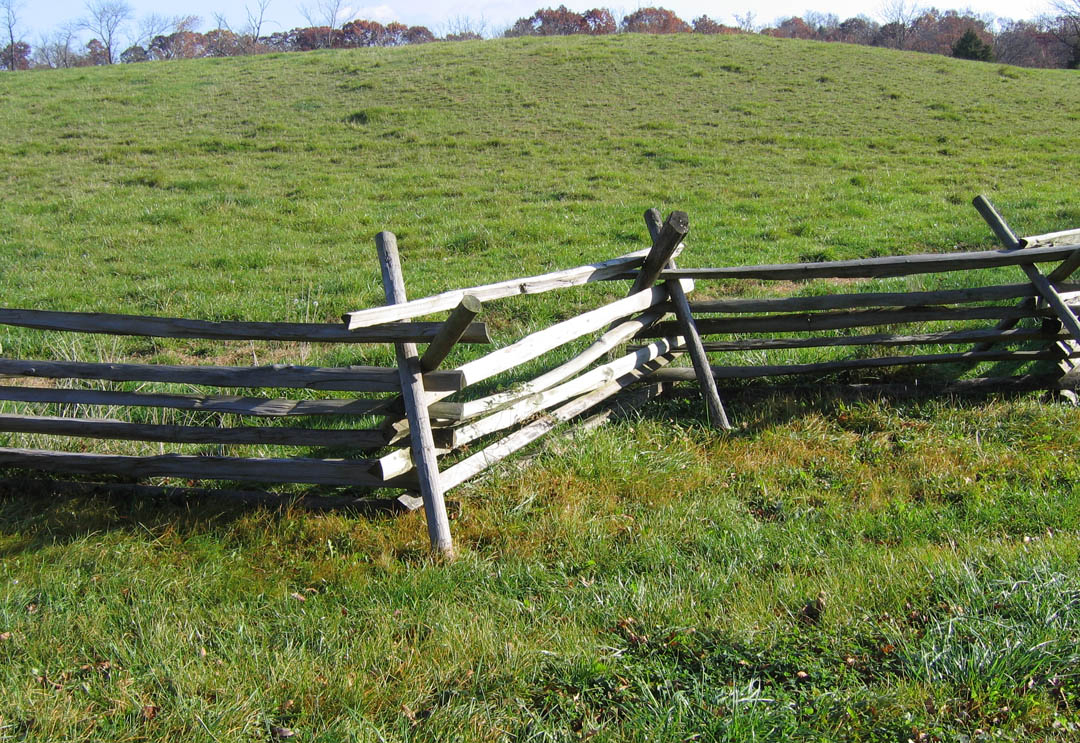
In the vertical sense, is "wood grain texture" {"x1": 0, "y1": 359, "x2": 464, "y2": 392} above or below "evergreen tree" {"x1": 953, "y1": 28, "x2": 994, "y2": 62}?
below

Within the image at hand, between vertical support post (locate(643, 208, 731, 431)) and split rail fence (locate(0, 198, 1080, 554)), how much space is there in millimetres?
13

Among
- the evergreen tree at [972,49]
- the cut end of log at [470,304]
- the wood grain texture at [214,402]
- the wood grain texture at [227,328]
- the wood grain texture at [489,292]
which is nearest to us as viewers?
the cut end of log at [470,304]

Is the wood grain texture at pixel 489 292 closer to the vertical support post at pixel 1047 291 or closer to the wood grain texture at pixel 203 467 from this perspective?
the wood grain texture at pixel 203 467

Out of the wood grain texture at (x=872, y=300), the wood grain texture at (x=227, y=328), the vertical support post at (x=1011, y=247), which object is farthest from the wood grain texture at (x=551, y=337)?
the vertical support post at (x=1011, y=247)

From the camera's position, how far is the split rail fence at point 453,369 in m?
3.92

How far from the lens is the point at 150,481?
4777 mm

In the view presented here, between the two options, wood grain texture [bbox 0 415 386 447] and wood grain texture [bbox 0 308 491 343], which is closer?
wood grain texture [bbox 0 308 491 343]

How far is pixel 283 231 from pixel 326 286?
357cm

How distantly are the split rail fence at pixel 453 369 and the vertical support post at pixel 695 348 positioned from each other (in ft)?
0.04

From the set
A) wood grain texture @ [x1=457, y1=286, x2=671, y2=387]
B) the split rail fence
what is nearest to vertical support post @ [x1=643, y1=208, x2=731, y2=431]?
the split rail fence

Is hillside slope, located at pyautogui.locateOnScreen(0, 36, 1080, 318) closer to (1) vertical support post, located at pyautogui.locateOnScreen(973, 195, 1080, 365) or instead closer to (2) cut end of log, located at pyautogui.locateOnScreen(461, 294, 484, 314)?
(1) vertical support post, located at pyautogui.locateOnScreen(973, 195, 1080, 365)

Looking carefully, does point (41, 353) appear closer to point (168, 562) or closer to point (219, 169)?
point (168, 562)

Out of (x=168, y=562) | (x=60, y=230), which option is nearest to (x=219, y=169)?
(x=60, y=230)

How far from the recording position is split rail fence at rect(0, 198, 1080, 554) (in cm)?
392
